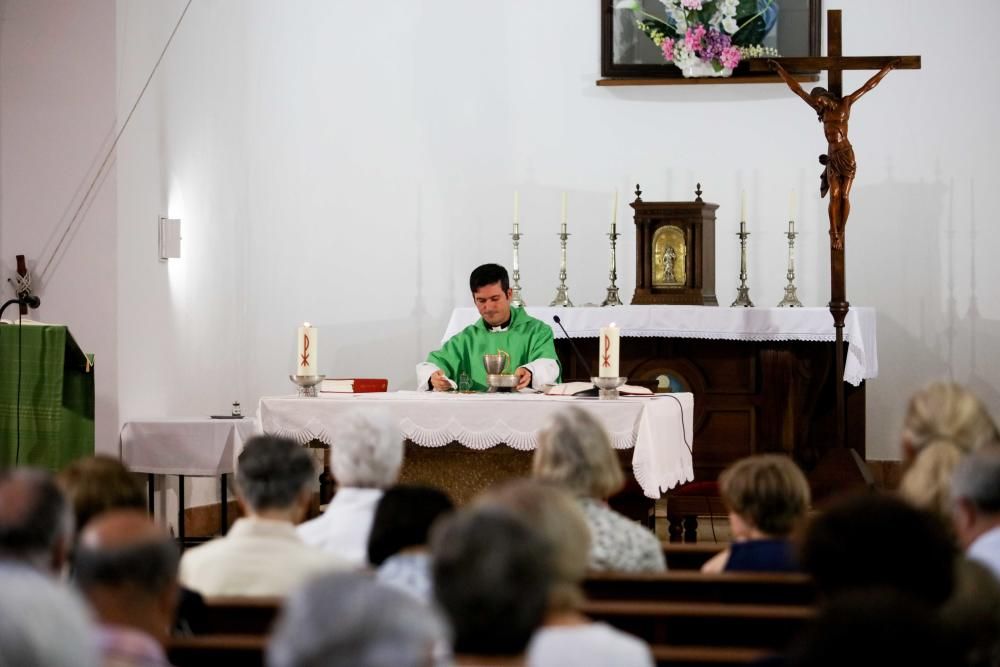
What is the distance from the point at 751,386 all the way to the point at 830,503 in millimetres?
5842

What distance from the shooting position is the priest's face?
7.54 m

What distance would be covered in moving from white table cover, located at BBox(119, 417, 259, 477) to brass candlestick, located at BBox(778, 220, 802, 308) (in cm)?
362

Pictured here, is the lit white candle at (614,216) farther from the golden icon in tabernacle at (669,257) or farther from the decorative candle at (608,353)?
the decorative candle at (608,353)

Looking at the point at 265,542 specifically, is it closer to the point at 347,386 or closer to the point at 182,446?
the point at 347,386

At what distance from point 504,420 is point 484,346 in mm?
1514

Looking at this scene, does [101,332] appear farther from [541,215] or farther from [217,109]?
[541,215]

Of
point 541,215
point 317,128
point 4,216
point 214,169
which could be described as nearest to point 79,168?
point 4,216

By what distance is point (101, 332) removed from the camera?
7.93 meters

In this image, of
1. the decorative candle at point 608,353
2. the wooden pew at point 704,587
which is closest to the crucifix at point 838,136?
the decorative candle at point 608,353

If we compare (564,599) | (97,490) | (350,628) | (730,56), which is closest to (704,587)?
(564,599)

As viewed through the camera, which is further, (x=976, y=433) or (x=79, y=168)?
(x=79, y=168)

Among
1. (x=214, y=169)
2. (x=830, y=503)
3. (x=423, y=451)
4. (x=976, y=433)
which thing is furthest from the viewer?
(x=214, y=169)

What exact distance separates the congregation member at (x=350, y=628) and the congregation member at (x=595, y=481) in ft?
6.41

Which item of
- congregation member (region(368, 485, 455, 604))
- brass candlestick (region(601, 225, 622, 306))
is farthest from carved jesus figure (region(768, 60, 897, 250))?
congregation member (region(368, 485, 455, 604))
